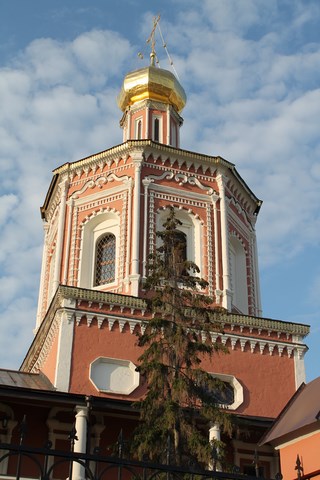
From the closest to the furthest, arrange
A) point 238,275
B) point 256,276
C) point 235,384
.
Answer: point 235,384
point 238,275
point 256,276

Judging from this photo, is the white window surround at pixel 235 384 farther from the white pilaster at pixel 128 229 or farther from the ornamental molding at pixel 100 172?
the ornamental molding at pixel 100 172

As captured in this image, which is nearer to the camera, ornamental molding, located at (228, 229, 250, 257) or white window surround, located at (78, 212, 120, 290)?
white window surround, located at (78, 212, 120, 290)

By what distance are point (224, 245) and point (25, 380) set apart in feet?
20.9

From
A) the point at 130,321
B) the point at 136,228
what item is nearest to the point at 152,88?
the point at 136,228

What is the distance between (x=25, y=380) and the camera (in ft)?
57.0

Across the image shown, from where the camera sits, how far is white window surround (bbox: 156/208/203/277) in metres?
19.4

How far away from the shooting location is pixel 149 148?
20344mm

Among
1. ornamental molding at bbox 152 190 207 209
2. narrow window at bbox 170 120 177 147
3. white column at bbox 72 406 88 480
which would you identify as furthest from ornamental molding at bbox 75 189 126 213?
white column at bbox 72 406 88 480

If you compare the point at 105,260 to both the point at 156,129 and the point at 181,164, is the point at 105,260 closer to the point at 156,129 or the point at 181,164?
the point at 181,164

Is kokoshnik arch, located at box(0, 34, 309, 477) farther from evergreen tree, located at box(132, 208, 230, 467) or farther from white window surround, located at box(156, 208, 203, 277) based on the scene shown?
evergreen tree, located at box(132, 208, 230, 467)

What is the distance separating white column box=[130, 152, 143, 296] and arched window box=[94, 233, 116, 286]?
97 centimetres

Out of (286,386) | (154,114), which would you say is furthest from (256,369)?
(154,114)

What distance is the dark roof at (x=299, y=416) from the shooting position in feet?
23.4

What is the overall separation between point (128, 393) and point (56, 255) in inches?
186
